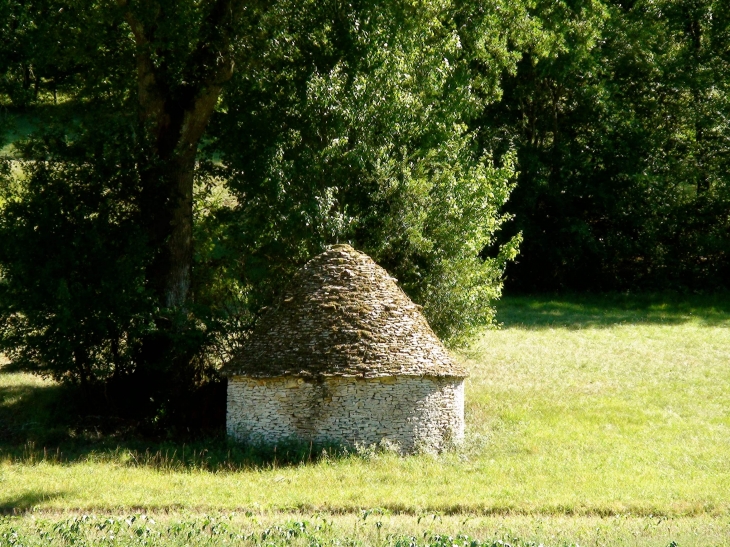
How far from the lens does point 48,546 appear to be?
8.86m

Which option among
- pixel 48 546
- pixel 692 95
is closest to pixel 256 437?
pixel 48 546

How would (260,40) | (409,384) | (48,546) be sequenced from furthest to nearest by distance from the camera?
(260,40) < (409,384) < (48,546)

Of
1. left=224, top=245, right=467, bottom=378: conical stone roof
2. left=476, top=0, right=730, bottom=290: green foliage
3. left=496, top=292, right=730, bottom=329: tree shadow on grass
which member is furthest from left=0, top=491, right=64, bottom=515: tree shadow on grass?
left=476, top=0, right=730, bottom=290: green foliage

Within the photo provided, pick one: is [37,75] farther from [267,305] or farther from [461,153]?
[461,153]

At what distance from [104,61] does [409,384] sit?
9.82 metres

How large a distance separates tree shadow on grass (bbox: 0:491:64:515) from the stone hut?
3.65m

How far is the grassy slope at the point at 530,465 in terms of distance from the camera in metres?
12.0

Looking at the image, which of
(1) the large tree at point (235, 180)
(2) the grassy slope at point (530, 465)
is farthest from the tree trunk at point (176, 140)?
A: (2) the grassy slope at point (530, 465)

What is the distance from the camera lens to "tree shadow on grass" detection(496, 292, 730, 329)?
28984mm

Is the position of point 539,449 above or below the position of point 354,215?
below

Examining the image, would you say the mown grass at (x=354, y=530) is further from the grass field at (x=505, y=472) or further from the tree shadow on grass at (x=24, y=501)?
the tree shadow on grass at (x=24, y=501)

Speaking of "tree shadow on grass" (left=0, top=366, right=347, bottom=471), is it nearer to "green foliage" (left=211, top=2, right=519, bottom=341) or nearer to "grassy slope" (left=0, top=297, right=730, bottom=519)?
"grassy slope" (left=0, top=297, right=730, bottom=519)

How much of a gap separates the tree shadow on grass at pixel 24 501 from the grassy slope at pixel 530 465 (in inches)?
1.2

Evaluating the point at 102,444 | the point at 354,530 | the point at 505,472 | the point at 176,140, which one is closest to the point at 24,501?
the point at 102,444
